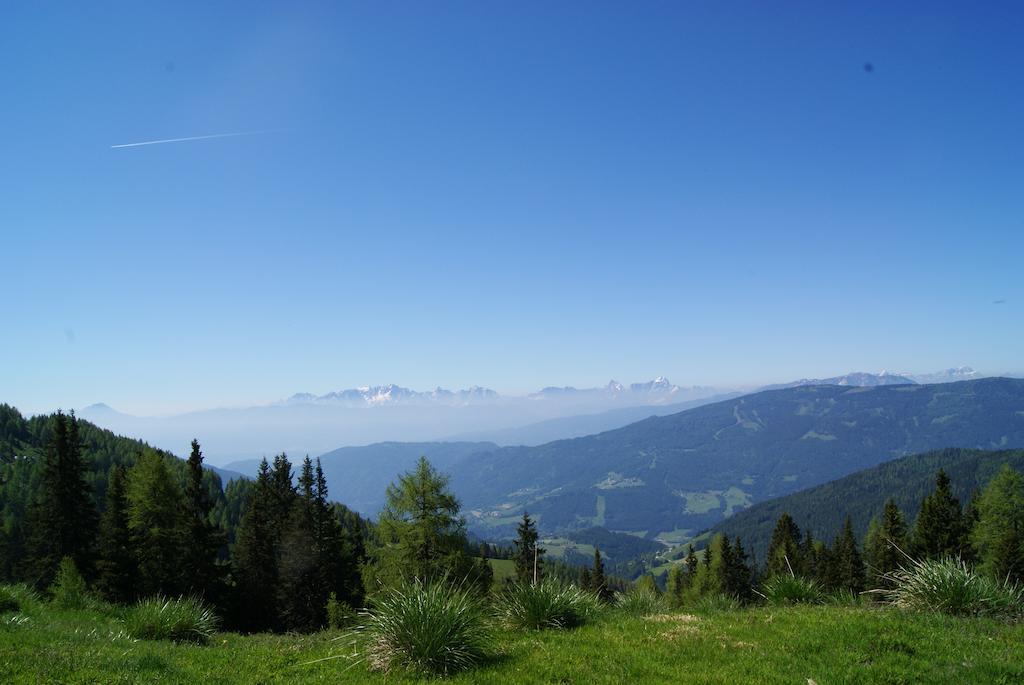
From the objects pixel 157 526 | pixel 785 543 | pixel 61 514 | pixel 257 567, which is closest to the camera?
pixel 157 526

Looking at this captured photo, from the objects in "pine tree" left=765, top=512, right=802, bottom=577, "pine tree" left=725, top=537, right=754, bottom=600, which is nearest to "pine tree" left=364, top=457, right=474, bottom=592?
"pine tree" left=765, top=512, right=802, bottom=577

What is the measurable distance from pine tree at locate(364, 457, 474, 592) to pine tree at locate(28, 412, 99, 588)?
26.7 meters

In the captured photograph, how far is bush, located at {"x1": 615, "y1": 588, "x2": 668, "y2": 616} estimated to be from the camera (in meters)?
15.3

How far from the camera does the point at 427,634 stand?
9.99m

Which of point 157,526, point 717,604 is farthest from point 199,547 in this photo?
point 717,604

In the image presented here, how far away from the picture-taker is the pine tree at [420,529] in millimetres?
29312

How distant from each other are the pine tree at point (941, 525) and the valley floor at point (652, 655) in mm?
49917

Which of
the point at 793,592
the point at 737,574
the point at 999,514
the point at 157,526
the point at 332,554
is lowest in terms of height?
the point at 737,574

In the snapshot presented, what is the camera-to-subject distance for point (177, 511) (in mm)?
37938

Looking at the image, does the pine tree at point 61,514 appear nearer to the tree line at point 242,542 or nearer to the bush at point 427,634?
the tree line at point 242,542

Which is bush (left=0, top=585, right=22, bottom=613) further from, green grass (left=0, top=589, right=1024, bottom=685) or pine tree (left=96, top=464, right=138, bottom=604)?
pine tree (left=96, top=464, right=138, bottom=604)

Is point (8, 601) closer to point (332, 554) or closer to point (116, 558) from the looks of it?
point (116, 558)

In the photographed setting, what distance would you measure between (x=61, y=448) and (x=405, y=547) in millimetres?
31009

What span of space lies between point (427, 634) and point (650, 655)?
458 cm
